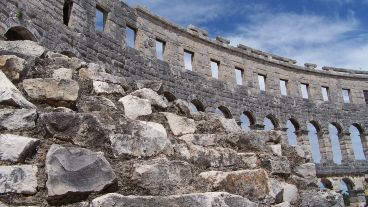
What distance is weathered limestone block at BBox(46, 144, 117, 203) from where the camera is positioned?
2377 millimetres

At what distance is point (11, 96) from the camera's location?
2.78 meters

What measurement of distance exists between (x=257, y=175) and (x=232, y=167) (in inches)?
9.3

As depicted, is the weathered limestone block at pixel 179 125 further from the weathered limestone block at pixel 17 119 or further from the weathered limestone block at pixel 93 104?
the weathered limestone block at pixel 17 119

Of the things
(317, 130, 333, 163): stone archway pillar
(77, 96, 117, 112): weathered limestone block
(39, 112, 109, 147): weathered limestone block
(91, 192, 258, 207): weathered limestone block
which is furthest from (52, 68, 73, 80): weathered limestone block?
(317, 130, 333, 163): stone archway pillar

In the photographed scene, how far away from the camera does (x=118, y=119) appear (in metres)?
3.11

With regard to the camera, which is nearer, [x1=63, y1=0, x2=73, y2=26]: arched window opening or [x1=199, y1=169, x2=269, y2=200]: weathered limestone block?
[x1=199, y1=169, x2=269, y2=200]: weathered limestone block

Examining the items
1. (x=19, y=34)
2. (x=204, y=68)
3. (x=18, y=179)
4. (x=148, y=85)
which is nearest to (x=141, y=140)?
(x=18, y=179)

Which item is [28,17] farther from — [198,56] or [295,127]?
[295,127]

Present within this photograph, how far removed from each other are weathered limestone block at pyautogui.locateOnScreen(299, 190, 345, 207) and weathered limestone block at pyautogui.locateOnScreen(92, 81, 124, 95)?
2092 mm

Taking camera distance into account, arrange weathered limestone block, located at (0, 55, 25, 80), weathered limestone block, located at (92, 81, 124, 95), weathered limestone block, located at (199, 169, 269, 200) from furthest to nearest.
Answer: weathered limestone block, located at (92, 81, 124, 95) < weathered limestone block, located at (0, 55, 25, 80) < weathered limestone block, located at (199, 169, 269, 200)

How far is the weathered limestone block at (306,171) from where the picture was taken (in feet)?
13.4

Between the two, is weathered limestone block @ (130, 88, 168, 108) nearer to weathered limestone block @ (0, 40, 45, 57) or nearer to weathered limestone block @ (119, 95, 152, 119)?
weathered limestone block @ (119, 95, 152, 119)

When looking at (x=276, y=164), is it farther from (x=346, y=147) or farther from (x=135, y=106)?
(x=346, y=147)

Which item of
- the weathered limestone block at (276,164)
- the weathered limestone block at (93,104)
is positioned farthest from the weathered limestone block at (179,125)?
the weathered limestone block at (276,164)
